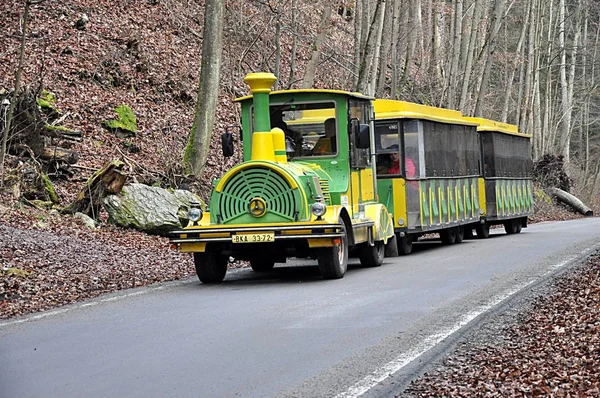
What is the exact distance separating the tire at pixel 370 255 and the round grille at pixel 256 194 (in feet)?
9.50

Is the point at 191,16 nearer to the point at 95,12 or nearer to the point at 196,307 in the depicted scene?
the point at 95,12

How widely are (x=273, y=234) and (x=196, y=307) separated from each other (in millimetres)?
2673

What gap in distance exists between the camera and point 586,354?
8781 millimetres

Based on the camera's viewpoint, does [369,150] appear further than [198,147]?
No

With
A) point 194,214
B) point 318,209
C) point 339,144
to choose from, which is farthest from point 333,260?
point 339,144

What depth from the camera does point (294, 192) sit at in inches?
583

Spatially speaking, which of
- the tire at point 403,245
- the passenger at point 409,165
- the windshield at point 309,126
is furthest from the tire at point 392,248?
the windshield at point 309,126

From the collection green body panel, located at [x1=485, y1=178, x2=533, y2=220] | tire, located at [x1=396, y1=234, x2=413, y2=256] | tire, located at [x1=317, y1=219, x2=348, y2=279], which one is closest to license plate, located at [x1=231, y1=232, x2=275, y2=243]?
tire, located at [x1=317, y1=219, x2=348, y2=279]

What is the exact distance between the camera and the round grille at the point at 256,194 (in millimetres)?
14859

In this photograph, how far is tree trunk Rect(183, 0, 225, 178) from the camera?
25094 millimetres

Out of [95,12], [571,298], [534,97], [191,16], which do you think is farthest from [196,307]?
[534,97]

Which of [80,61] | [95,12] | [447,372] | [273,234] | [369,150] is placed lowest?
[447,372]

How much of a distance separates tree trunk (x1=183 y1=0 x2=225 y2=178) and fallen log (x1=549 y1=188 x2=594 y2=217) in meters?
22.7

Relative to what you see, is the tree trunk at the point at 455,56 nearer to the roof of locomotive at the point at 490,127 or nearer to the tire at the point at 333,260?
the roof of locomotive at the point at 490,127
